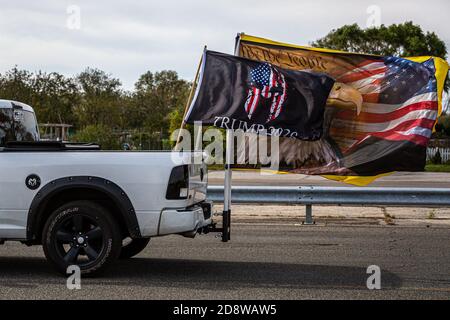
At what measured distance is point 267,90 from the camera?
26.9 feet

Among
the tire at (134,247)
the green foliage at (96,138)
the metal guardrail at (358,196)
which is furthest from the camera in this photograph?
the green foliage at (96,138)

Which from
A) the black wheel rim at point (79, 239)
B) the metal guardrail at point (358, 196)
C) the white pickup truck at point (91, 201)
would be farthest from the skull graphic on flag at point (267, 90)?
the metal guardrail at point (358, 196)

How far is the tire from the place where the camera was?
922 centimetres

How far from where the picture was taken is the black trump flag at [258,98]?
26.6 ft

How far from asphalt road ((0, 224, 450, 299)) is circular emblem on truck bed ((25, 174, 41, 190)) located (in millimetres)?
962

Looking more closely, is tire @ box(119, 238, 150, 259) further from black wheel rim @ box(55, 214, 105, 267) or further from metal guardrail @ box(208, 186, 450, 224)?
metal guardrail @ box(208, 186, 450, 224)

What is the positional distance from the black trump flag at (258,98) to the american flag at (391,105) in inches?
17.5

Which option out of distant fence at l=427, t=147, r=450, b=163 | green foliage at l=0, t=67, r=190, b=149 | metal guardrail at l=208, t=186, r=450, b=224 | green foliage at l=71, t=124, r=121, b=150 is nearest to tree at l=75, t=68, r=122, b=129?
green foliage at l=0, t=67, r=190, b=149

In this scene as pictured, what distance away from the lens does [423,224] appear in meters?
13.2

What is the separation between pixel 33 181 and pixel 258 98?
2.51 metres

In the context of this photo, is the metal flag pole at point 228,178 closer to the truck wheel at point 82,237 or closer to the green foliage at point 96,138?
the truck wheel at point 82,237

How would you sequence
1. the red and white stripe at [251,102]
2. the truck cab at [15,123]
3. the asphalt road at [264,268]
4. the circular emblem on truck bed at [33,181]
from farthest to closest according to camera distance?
the truck cab at [15,123]
the red and white stripe at [251,102]
the circular emblem on truck bed at [33,181]
the asphalt road at [264,268]

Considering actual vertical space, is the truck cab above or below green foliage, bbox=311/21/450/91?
below

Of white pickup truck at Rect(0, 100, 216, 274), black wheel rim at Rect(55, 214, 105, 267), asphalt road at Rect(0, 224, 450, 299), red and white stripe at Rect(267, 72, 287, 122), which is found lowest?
asphalt road at Rect(0, 224, 450, 299)
